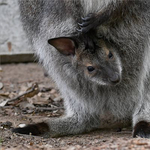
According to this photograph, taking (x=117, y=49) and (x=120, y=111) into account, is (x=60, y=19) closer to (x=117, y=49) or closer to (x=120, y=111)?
(x=117, y=49)

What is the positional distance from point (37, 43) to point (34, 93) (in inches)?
39.9

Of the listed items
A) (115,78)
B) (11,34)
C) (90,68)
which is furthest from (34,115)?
(11,34)

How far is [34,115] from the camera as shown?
4.26 metres

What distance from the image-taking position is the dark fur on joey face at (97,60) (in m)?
3.29

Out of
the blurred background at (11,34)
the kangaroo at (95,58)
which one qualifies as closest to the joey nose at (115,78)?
the kangaroo at (95,58)

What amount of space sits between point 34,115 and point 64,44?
3.91ft

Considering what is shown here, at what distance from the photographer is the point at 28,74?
643 cm

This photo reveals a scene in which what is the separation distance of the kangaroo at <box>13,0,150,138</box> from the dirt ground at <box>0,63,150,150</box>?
177 mm

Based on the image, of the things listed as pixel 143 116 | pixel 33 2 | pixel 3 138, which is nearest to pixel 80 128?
pixel 143 116

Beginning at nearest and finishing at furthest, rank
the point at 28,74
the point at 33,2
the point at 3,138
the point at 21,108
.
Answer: the point at 3,138, the point at 33,2, the point at 21,108, the point at 28,74

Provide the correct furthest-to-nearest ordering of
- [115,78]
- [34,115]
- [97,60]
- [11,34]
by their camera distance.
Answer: [11,34] → [34,115] → [97,60] → [115,78]

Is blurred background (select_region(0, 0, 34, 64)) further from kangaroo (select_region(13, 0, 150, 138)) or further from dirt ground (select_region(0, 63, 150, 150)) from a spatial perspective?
kangaroo (select_region(13, 0, 150, 138))

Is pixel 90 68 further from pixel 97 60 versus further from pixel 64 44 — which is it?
pixel 64 44

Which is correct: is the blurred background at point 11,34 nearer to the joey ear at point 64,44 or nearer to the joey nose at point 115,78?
the joey ear at point 64,44
